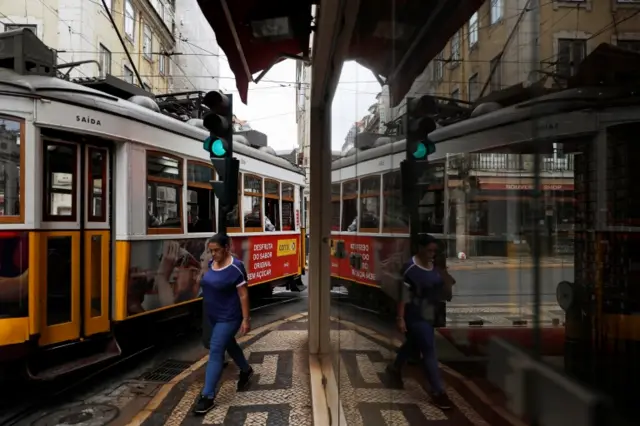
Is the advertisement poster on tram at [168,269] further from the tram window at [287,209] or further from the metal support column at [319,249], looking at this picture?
the tram window at [287,209]

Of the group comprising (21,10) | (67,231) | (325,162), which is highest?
(21,10)

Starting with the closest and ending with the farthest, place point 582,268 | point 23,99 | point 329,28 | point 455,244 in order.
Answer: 1. point 582,268
2. point 455,244
3. point 329,28
4. point 23,99

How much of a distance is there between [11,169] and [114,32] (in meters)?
16.6

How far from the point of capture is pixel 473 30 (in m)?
1.07

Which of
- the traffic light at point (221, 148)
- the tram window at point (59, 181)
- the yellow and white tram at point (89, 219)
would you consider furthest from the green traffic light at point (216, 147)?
the tram window at point (59, 181)

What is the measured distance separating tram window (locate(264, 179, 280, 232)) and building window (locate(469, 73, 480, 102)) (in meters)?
8.10

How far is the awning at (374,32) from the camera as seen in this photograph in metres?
1.31

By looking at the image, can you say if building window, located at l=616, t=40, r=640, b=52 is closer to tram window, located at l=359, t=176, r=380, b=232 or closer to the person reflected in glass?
the person reflected in glass

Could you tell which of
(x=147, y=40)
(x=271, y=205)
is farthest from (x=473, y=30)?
(x=147, y=40)

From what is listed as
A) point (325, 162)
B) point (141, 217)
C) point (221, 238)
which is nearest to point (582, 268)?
point (221, 238)

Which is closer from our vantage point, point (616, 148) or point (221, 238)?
point (616, 148)

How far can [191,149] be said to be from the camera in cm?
675

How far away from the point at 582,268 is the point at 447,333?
425 millimetres

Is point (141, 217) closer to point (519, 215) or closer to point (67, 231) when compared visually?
point (67, 231)
